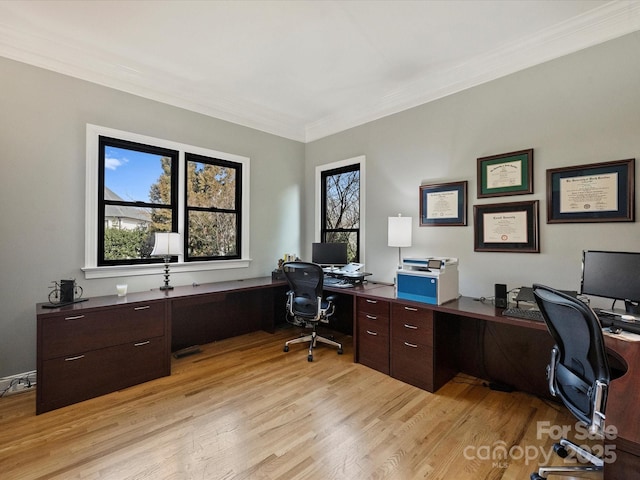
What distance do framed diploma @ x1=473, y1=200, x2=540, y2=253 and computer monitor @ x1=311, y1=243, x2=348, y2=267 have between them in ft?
5.14

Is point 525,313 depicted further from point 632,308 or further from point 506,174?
point 506,174

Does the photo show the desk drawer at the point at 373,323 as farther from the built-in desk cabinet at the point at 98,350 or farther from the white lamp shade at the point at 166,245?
the white lamp shade at the point at 166,245

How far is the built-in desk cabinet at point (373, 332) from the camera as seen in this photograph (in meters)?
2.92

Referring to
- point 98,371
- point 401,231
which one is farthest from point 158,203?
point 401,231

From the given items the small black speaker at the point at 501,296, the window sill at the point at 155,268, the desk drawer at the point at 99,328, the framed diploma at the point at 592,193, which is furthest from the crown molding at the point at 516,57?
the desk drawer at the point at 99,328

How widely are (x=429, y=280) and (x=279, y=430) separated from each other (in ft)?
5.48

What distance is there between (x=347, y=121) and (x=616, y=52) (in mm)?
2630

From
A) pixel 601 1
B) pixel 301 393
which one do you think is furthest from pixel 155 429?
pixel 601 1

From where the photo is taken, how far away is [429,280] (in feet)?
8.62

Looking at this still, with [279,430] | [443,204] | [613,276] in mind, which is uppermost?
[443,204]

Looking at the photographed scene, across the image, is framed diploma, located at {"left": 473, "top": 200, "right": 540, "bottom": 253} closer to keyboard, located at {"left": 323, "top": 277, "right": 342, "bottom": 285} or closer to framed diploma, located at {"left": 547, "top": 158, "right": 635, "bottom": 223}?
framed diploma, located at {"left": 547, "top": 158, "right": 635, "bottom": 223}

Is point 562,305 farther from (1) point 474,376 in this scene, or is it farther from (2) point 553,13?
(2) point 553,13

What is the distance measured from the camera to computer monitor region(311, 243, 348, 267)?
3908mm

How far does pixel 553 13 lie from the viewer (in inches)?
89.8
